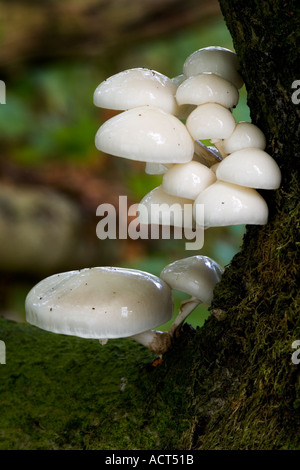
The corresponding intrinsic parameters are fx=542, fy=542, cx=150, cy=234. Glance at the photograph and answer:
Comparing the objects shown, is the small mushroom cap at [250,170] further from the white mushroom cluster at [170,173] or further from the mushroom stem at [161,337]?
the mushroom stem at [161,337]

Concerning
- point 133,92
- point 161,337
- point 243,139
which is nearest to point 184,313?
point 161,337

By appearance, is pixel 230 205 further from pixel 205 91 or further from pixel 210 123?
pixel 205 91

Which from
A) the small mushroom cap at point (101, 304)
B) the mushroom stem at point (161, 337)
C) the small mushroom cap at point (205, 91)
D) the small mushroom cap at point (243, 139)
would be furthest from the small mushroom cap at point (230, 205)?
the mushroom stem at point (161, 337)

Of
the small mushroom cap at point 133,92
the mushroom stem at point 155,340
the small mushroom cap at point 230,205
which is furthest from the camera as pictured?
the mushroom stem at point 155,340
